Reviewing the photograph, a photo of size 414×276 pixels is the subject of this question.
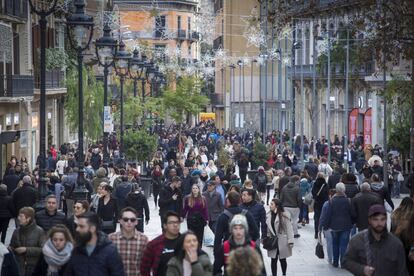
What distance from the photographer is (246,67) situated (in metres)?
108

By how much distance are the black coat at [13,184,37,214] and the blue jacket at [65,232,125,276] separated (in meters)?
11.9

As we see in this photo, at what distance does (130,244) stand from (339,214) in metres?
8.18

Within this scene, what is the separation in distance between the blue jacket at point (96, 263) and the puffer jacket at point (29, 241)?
251cm

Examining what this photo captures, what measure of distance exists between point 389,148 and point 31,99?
43.4 feet

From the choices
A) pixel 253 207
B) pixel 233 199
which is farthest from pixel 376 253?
pixel 253 207

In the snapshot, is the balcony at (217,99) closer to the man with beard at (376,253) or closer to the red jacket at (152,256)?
the red jacket at (152,256)

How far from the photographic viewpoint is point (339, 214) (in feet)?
71.8

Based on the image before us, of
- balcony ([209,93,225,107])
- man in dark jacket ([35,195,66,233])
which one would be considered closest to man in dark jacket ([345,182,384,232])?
man in dark jacket ([35,195,66,233])

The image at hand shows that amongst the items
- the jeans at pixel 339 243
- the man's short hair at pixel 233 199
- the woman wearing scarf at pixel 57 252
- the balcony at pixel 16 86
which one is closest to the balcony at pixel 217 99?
the balcony at pixel 16 86

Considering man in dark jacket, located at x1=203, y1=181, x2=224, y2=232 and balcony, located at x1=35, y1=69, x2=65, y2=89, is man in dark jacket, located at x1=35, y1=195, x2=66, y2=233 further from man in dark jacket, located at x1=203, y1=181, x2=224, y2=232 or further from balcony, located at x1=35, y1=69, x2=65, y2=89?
balcony, located at x1=35, y1=69, x2=65, y2=89

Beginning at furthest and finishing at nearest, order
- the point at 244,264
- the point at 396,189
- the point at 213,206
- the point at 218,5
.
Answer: the point at 218,5
the point at 396,189
the point at 213,206
the point at 244,264

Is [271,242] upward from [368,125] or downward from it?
downward

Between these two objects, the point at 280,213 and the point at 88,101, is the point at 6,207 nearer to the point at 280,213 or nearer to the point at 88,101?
the point at 280,213

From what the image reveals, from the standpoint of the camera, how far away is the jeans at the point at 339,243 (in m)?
22.0
